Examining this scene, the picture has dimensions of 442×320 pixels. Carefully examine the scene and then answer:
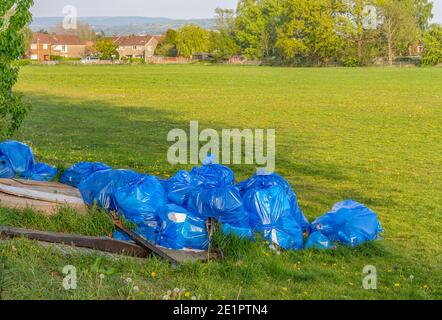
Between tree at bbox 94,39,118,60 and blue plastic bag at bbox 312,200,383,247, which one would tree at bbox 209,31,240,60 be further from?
blue plastic bag at bbox 312,200,383,247

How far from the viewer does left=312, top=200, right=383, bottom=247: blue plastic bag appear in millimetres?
8180

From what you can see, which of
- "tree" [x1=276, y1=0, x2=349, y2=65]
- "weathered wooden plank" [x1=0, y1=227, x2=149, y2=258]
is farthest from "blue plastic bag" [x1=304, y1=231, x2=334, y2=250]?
"tree" [x1=276, y1=0, x2=349, y2=65]

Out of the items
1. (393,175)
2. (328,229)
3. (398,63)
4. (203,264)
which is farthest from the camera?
(398,63)

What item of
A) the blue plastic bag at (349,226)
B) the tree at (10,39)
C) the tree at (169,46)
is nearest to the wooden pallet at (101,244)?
the blue plastic bag at (349,226)

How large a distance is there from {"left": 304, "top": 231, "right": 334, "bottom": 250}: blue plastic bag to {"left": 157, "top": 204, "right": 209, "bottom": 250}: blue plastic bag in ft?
3.81

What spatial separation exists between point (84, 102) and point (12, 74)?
17866 millimetres

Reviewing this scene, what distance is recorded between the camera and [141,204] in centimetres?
800

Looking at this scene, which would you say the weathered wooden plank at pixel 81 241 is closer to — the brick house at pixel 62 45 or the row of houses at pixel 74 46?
the row of houses at pixel 74 46

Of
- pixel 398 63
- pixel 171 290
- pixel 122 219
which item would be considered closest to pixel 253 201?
pixel 122 219

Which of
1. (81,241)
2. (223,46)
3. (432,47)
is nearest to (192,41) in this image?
(223,46)

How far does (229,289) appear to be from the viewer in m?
6.41
